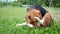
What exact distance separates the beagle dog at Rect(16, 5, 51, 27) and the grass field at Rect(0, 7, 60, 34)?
4cm

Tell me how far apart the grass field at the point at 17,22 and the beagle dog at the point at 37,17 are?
0.04 meters

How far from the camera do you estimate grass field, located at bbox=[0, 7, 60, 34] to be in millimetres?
1514

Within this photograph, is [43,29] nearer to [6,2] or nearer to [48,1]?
[48,1]

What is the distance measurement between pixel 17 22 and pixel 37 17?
222 mm

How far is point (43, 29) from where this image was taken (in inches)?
60.4

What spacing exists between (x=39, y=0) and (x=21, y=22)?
0.81 feet

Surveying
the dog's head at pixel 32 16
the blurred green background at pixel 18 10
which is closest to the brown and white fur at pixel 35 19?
the dog's head at pixel 32 16

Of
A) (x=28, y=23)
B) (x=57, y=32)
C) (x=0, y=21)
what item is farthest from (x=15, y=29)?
(x=57, y=32)

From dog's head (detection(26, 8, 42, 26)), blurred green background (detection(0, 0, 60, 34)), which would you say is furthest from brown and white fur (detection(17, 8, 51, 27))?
blurred green background (detection(0, 0, 60, 34))

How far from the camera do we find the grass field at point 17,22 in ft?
4.97

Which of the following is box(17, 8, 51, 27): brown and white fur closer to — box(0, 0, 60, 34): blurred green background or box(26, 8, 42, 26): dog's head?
box(26, 8, 42, 26): dog's head

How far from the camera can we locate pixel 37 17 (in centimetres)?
156

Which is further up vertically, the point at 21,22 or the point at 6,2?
the point at 6,2

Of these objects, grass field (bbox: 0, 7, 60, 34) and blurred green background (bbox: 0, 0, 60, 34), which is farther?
blurred green background (bbox: 0, 0, 60, 34)
